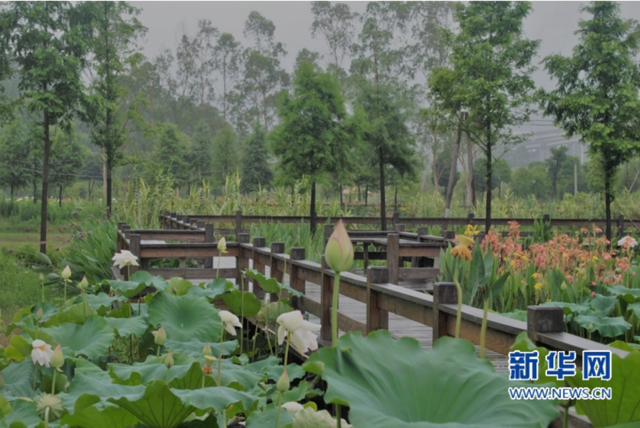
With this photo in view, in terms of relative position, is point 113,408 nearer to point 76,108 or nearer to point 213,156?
point 76,108

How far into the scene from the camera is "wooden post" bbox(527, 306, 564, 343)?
242cm

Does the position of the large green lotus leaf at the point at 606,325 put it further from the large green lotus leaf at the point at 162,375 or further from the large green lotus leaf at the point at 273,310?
the large green lotus leaf at the point at 162,375

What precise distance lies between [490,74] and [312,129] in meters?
5.62

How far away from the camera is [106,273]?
32.0ft

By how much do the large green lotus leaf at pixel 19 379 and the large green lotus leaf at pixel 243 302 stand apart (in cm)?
163

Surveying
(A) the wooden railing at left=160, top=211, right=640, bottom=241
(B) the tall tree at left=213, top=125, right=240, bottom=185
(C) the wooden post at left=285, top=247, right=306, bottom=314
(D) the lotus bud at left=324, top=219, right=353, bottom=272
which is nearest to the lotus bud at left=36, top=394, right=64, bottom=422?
(D) the lotus bud at left=324, top=219, right=353, bottom=272

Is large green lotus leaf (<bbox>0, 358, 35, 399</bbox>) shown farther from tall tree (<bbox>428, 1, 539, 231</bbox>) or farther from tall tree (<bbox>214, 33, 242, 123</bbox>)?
tall tree (<bbox>214, 33, 242, 123</bbox>)

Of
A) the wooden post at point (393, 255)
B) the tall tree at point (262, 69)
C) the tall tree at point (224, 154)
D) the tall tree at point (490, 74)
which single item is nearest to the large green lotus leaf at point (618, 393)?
the wooden post at point (393, 255)

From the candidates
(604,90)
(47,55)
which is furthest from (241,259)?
(47,55)

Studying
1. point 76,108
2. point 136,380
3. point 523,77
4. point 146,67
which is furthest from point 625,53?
point 146,67

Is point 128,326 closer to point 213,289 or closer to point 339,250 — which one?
point 213,289

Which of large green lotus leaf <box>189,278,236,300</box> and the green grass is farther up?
large green lotus leaf <box>189,278,236,300</box>

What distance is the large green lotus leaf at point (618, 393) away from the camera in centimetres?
142

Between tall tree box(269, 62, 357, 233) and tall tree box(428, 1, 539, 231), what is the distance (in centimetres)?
414
